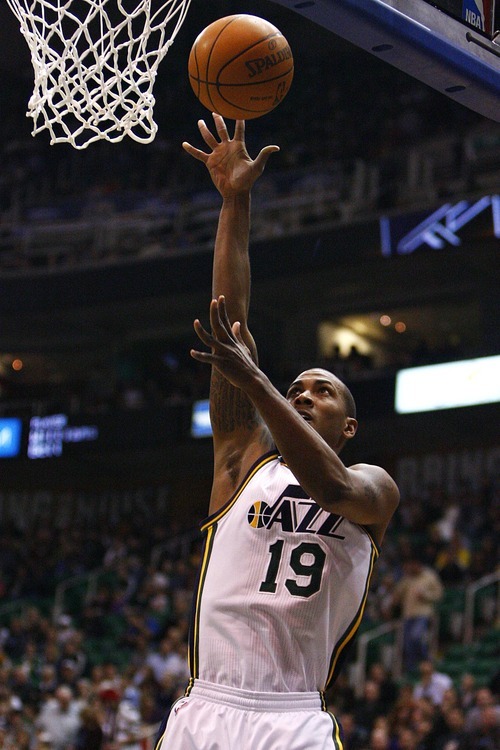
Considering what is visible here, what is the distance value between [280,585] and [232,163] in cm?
148

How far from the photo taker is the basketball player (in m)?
3.05

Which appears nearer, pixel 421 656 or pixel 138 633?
pixel 421 656

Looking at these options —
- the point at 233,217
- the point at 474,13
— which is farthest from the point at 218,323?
the point at 474,13

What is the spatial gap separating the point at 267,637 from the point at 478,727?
19.3 ft

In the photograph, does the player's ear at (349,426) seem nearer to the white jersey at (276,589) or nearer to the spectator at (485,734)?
the white jersey at (276,589)

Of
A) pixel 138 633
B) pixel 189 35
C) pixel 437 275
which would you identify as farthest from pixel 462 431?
pixel 189 35

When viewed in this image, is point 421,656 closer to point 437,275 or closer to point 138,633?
point 138,633

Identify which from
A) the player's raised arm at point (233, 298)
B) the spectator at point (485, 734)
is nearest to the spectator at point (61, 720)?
the spectator at point (485, 734)

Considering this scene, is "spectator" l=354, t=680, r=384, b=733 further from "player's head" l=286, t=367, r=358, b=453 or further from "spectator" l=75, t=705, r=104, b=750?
"player's head" l=286, t=367, r=358, b=453

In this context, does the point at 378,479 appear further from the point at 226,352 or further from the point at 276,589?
the point at 226,352

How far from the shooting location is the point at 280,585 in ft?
10.5

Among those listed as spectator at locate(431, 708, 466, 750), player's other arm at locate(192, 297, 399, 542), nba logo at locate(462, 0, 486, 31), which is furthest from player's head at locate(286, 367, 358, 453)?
spectator at locate(431, 708, 466, 750)

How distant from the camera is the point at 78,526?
64.8 ft

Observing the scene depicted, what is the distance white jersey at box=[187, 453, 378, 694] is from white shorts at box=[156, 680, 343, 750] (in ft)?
0.11
